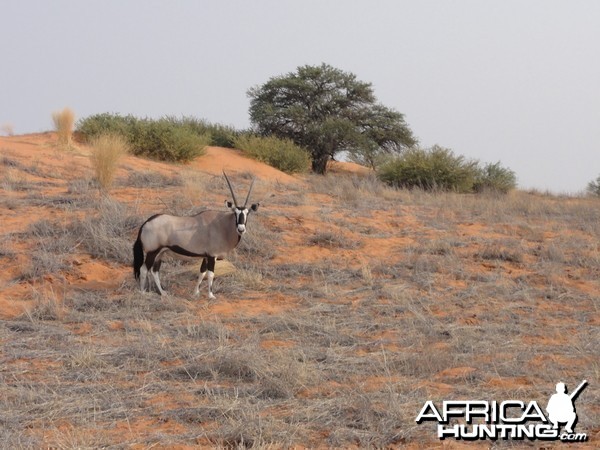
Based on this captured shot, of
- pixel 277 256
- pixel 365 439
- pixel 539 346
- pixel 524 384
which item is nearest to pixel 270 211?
pixel 277 256

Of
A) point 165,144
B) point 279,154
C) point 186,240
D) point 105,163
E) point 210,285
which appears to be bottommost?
point 210,285

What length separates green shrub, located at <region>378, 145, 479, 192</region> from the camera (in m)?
20.6

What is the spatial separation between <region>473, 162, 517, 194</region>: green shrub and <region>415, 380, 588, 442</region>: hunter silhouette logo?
59.8ft

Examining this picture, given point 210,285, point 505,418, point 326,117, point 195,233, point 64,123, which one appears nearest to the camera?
point 505,418

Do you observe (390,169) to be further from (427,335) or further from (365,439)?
(365,439)

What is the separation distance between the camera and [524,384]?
223 inches

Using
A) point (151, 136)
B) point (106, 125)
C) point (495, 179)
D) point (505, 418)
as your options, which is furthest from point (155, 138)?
point (505, 418)

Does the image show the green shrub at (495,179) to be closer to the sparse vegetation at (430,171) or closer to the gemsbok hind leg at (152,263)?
the sparse vegetation at (430,171)

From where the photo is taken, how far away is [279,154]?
2256 cm

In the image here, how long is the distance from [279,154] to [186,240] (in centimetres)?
1351

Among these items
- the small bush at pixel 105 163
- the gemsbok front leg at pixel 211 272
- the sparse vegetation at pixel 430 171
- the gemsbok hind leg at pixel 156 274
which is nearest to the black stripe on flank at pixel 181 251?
the gemsbok front leg at pixel 211 272

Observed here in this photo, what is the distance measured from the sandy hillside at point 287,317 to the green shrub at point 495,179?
23.6ft

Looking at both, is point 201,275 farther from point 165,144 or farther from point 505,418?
point 165,144

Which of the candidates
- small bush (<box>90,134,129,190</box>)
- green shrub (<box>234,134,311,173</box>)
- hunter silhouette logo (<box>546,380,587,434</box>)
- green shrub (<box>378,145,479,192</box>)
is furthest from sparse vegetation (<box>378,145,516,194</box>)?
hunter silhouette logo (<box>546,380,587,434</box>)
